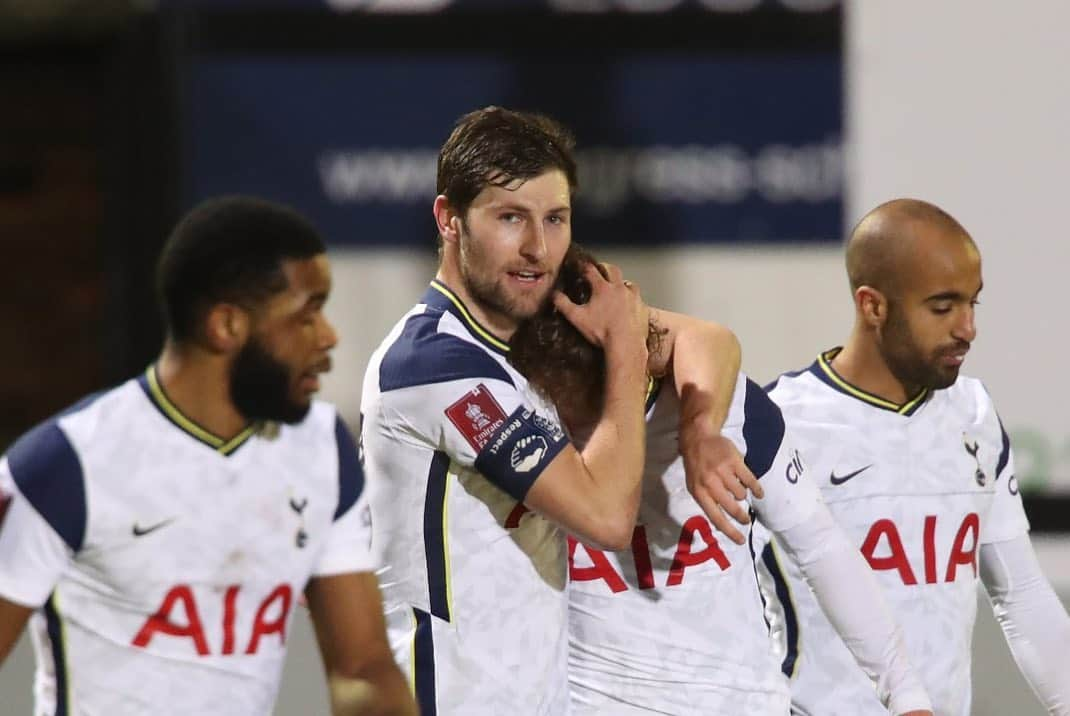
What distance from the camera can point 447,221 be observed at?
11.2 ft

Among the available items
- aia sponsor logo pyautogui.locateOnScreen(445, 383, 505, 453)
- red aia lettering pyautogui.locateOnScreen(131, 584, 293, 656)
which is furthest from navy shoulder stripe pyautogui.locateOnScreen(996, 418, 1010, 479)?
red aia lettering pyautogui.locateOnScreen(131, 584, 293, 656)

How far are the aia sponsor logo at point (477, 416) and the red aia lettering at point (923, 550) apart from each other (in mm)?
1064

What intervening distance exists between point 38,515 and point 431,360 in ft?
2.76

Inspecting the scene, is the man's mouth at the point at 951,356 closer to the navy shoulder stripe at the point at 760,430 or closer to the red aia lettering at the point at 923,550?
the red aia lettering at the point at 923,550

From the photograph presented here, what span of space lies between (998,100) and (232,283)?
6.86 meters

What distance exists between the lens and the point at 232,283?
2818 mm

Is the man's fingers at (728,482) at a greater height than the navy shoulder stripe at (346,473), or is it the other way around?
the navy shoulder stripe at (346,473)

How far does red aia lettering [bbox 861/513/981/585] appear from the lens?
3869 millimetres

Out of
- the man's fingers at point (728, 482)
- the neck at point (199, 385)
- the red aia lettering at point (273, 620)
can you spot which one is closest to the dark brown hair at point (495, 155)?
the man's fingers at point (728, 482)

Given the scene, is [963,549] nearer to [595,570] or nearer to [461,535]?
[595,570]

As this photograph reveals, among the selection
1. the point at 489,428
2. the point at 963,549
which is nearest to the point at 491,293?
the point at 489,428

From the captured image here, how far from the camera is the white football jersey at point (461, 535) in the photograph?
323 centimetres

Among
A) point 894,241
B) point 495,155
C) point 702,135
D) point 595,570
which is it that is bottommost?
point 595,570

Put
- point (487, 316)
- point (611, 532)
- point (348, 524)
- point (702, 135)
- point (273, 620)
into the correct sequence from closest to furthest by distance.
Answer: point (273, 620) → point (348, 524) → point (611, 532) → point (487, 316) → point (702, 135)
